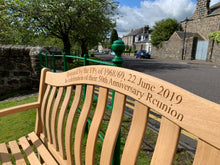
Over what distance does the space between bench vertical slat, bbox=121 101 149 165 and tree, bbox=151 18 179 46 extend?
108 feet

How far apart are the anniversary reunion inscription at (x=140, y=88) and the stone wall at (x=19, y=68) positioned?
4316 millimetres

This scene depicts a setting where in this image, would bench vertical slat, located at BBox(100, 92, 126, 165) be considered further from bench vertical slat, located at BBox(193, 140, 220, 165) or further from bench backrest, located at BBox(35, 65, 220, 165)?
bench vertical slat, located at BBox(193, 140, 220, 165)

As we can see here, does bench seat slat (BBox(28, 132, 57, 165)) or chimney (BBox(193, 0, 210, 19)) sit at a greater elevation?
chimney (BBox(193, 0, 210, 19))

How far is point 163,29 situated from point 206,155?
34231mm

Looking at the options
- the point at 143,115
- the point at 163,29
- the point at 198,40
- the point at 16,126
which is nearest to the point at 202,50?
the point at 198,40

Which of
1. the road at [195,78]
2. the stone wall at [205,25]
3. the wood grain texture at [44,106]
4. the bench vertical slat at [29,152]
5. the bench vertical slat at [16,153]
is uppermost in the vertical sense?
the stone wall at [205,25]

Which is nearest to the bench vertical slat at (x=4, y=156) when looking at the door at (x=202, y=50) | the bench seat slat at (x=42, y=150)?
the bench seat slat at (x=42, y=150)

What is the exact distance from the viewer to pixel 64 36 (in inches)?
466

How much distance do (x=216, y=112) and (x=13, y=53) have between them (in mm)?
5516

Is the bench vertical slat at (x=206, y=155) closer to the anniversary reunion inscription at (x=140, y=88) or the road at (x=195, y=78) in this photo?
the anniversary reunion inscription at (x=140, y=88)

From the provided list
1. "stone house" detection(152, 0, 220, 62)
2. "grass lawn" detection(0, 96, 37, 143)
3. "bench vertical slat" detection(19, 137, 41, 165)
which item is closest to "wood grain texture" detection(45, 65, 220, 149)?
"bench vertical slat" detection(19, 137, 41, 165)

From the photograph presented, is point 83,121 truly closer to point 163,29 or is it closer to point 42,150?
point 42,150

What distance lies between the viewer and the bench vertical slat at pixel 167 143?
0.67m

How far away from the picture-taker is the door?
21328 millimetres
